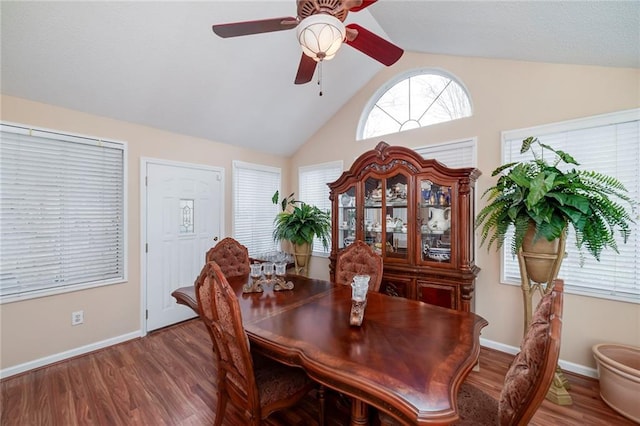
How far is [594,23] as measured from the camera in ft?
5.92

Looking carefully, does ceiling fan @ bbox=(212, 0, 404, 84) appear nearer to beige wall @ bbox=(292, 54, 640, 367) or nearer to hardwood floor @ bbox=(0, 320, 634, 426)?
beige wall @ bbox=(292, 54, 640, 367)

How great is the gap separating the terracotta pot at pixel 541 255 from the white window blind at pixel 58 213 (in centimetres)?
412

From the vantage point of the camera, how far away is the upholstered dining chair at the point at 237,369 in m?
1.31

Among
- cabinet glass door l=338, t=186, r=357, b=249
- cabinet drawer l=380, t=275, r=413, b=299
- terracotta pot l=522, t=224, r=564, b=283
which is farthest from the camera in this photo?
cabinet glass door l=338, t=186, r=357, b=249

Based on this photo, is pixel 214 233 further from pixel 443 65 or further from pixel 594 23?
pixel 594 23

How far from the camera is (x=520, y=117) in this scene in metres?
2.63

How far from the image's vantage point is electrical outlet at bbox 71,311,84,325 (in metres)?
2.69

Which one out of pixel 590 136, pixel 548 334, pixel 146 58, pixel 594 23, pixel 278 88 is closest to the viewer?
pixel 548 334

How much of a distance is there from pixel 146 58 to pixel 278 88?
56.8 inches

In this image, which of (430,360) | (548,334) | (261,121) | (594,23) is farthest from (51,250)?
(594,23)

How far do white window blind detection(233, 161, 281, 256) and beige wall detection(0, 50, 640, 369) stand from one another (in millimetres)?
786

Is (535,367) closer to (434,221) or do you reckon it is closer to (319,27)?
(319,27)

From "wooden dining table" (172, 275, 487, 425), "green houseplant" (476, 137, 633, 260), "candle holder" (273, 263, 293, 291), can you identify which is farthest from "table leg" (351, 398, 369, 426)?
"green houseplant" (476, 137, 633, 260)

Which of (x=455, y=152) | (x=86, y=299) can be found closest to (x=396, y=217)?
(x=455, y=152)
